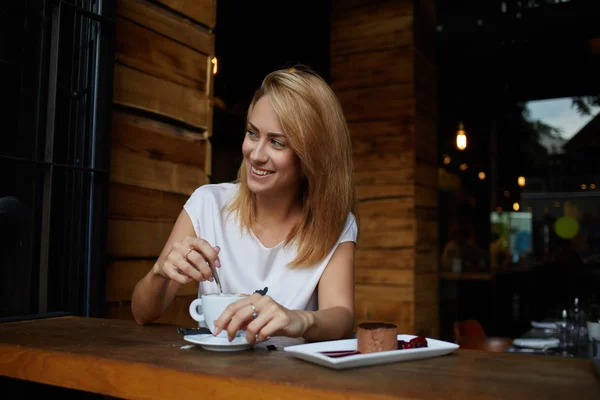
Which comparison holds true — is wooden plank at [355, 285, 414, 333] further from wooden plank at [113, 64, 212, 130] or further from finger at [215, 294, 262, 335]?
finger at [215, 294, 262, 335]

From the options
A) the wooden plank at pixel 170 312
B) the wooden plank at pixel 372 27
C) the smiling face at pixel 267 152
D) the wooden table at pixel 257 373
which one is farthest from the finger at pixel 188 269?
the wooden plank at pixel 372 27

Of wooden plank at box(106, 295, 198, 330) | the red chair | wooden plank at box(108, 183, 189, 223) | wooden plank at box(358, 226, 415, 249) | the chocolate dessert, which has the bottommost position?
the red chair

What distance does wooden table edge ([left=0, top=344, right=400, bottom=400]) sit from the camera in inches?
36.6

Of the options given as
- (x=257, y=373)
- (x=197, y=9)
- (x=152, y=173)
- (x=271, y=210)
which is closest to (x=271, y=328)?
(x=257, y=373)

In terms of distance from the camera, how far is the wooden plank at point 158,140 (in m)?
2.21

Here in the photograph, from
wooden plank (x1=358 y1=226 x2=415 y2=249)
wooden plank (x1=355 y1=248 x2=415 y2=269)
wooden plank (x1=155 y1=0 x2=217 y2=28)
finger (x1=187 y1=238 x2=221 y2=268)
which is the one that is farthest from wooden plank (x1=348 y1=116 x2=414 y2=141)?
finger (x1=187 y1=238 x2=221 y2=268)

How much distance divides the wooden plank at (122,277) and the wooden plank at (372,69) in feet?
9.13

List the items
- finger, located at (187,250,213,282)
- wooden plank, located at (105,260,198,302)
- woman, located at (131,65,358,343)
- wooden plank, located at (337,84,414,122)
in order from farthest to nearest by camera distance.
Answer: wooden plank, located at (337,84,414,122), wooden plank, located at (105,260,198,302), woman, located at (131,65,358,343), finger, located at (187,250,213,282)

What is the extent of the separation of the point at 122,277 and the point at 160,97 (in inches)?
29.2

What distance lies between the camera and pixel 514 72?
24.2ft

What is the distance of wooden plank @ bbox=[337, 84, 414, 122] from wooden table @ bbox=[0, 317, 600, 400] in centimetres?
336

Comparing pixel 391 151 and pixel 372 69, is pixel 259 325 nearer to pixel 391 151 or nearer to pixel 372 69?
pixel 391 151

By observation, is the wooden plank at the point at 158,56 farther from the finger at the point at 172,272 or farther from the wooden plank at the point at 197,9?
the finger at the point at 172,272

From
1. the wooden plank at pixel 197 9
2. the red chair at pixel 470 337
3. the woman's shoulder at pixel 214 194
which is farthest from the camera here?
the red chair at pixel 470 337
